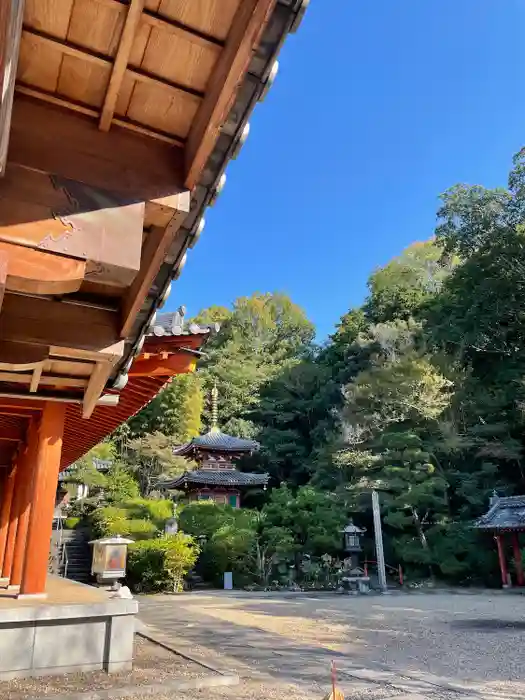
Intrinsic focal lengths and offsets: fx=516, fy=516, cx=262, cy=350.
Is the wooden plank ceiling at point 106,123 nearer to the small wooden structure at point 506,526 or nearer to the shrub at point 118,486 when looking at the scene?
the small wooden structure at point 506,526

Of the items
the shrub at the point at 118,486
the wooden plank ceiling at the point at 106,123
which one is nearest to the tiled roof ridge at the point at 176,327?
the wooden plank ceiling at the point at 106,123

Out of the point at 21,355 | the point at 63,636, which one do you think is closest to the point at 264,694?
the point at 63,636

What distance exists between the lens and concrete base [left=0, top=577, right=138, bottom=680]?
402cm

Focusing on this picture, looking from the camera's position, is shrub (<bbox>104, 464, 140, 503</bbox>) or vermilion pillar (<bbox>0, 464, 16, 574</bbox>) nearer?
vermilion pillar (<bbox>0, 464, 16, 574</bbox>)

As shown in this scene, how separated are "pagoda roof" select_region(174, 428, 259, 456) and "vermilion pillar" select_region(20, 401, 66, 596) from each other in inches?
763

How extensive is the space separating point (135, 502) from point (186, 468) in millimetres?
5791

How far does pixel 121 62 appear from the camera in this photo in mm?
1572

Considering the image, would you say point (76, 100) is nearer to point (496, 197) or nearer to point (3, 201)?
point (3, 201)

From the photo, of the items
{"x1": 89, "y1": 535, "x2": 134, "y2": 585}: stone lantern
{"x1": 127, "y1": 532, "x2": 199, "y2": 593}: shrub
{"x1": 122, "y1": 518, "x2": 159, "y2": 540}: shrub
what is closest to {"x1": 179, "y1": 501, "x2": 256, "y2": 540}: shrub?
{"x1": 122, "y1": 518, "x2": 159, "y2": 540}: shrub

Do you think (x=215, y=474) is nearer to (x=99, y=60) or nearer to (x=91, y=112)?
(x=91, y=112)

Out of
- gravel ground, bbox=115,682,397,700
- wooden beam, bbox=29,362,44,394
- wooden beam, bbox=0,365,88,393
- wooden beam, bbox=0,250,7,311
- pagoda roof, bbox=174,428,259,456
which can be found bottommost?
gravel ground, bbox=115,682,397,700

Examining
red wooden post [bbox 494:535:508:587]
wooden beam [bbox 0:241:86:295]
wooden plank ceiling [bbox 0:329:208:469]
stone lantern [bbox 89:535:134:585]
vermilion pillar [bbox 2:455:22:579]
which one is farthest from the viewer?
red wooden post [bbox 494:535:508:587]

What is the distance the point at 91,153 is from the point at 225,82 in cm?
56

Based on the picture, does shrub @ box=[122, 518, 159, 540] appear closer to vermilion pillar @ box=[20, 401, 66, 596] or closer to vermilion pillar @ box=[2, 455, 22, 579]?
vermilion pillar @ box=[2, 455, 22, 579]
